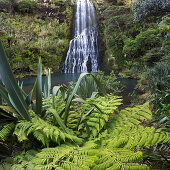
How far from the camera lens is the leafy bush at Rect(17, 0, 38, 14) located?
18.0m

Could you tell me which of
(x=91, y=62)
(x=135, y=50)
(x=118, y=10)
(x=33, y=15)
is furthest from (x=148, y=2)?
(x=33, y=15)

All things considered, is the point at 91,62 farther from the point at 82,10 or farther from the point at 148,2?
the point at 82,10

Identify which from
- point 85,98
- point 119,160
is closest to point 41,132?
point 119,160

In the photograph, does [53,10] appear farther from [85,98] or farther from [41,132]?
[41,132]

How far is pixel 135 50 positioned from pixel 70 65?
7.55 meters

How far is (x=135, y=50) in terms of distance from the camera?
1056 centimetres

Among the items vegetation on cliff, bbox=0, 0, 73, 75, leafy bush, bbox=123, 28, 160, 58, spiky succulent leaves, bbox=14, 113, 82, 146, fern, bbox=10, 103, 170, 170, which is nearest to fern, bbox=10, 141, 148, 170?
fern, bbox=10, 103, 170, 170

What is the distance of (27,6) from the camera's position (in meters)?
18.2

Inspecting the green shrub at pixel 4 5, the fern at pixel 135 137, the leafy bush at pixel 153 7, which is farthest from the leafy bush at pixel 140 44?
the green shrub at pixel 4 5

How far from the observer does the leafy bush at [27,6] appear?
1805 cm

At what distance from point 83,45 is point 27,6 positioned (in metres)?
10.7

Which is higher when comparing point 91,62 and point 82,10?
point 82,10

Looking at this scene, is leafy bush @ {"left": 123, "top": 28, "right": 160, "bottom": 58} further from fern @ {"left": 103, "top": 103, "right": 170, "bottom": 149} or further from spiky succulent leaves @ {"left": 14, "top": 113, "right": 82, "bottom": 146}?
spiky succulent leaves @ {"left": 14, "top": 113, "right": 82, "bottom": 146}

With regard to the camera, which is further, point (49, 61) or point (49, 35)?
point (49, 35)
